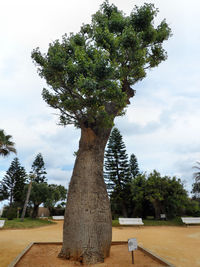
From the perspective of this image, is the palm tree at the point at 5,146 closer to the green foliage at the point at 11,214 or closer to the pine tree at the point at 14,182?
the green foliage at the point at 11,214

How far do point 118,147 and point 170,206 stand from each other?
33.6 feet

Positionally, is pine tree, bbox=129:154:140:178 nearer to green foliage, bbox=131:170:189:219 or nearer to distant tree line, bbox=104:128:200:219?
distant tree line, bbox=104:128:200:219

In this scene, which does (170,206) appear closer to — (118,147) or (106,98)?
(118,147)

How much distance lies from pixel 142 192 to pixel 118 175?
587 centimetres

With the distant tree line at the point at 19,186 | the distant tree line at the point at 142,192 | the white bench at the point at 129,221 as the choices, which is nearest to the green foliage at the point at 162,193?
the distant tree line at the point at 142,192

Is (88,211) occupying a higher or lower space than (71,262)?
higher

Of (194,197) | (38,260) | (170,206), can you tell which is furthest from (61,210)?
(38,260)

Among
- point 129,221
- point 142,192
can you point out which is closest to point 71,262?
point 129,221

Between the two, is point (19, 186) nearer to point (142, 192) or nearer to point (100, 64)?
point (142, 192)

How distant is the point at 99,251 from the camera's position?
452 centimetres


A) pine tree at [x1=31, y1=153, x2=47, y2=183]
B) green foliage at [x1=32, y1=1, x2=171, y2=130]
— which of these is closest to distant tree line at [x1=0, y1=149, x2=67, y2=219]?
pine tree at [x1=31, y1=153, x2=47, y2=183]

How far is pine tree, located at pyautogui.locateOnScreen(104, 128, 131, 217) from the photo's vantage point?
19.7m

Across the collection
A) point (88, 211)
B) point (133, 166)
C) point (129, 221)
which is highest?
point (133, 166)

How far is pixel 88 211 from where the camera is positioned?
15.7 feet
